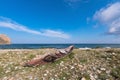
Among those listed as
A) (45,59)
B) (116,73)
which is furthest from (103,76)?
(45,59)

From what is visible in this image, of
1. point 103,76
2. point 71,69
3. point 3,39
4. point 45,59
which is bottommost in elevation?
point 103,76

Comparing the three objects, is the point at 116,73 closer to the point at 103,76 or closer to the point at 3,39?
the point at 103,76

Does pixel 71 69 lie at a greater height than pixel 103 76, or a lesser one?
greater

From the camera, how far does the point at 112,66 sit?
12.5 m

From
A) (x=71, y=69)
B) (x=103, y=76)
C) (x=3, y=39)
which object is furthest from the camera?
(x=3, y=39)

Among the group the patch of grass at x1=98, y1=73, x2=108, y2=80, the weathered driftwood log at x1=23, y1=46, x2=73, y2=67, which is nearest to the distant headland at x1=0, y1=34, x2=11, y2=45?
the weathered driftwood log at x1=23, y1=46, x2=73, y2=67

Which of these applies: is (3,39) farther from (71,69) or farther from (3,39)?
(71,69)

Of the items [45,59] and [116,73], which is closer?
[116,73]

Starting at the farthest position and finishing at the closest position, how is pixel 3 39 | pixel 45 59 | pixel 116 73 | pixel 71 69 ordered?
pixel 3 39, pixel 45 59, pixel 71 69, pixel 116 73

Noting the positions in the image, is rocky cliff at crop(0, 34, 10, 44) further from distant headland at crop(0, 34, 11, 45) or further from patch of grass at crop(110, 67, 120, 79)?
patch of grass at crop(110, 67, 120, 79)

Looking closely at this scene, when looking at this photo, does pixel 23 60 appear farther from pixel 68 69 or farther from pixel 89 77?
pixel 89 77

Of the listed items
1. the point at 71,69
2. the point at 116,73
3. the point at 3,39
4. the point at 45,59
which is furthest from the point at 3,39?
the point at 116,73

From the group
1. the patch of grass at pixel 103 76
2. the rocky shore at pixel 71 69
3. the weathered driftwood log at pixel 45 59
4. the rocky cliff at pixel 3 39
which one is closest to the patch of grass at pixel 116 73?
the rocky shore at pixel 71 69

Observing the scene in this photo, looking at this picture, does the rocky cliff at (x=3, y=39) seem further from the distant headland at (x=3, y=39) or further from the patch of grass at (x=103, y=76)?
the patch of grass at (x=103, y=76)
